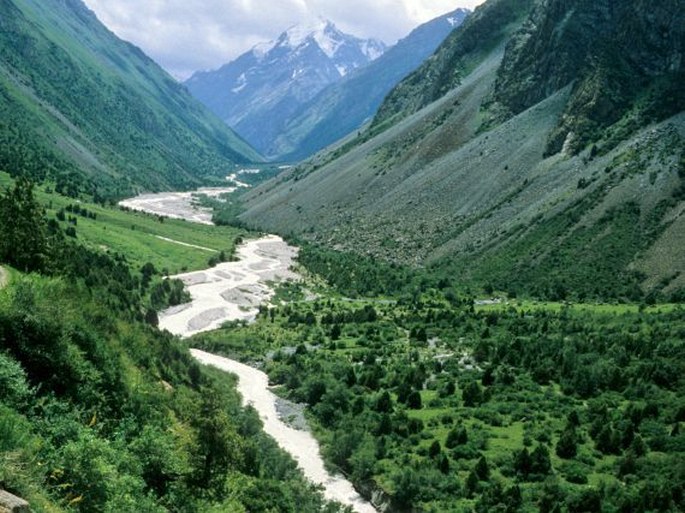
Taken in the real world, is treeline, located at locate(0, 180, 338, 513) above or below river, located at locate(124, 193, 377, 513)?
above

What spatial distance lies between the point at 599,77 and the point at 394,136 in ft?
245

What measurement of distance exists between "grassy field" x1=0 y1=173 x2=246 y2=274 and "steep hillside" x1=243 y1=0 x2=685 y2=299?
2918 cm

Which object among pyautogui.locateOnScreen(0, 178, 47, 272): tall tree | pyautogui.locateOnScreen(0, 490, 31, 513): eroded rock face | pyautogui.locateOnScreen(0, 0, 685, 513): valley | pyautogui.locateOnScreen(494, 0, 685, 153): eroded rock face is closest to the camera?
pyautogui.locateOnScreen(0, 490, 31, 513): eroded rock face

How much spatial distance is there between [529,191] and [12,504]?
121969 millimetres

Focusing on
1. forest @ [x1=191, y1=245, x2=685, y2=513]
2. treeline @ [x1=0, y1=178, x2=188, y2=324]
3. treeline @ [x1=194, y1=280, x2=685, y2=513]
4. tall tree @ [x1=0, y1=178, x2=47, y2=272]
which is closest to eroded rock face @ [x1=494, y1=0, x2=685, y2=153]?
forest @ [x1=191, y1=245, x2=685, y2=513]

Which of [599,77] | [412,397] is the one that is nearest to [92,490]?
[412,397]

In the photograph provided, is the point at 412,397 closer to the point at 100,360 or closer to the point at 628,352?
the point at 628,352

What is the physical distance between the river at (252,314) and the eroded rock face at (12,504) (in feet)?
100

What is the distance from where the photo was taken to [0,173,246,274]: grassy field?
4441 inches

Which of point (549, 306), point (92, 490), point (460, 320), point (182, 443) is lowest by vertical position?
point (549, 306)

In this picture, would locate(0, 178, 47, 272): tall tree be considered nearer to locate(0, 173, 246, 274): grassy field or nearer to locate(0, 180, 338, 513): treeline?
locate(0, 180, 338, 513): treeline

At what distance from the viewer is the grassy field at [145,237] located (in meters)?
113

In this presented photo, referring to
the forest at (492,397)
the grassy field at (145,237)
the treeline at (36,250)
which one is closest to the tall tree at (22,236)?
the treeline at (36,250)

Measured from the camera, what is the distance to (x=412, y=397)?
56719 mm
